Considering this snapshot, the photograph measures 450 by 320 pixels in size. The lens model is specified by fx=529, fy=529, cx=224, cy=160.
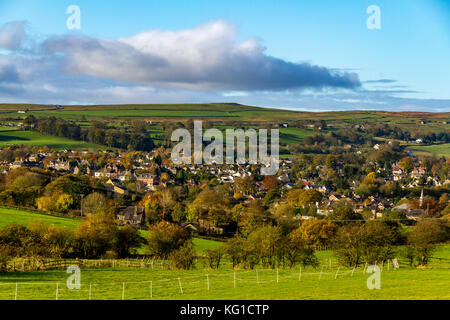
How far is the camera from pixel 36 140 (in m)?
124

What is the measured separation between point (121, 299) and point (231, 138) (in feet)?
364

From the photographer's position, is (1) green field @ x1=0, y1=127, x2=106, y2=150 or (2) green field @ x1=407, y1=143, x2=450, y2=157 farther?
(2) green field @ x1=407, y1=143, x2=450, y2=157

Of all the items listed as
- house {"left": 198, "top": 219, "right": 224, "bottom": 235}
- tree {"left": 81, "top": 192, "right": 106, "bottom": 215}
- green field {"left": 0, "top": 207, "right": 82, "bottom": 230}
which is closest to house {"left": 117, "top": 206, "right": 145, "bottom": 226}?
tree {"left": 81, "top": 192, "right": 106, "bottom": 215}

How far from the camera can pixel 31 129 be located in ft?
438

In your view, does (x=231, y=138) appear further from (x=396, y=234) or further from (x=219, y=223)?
(x=396, y=234)

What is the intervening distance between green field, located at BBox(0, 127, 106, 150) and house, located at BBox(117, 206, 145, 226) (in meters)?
61.4

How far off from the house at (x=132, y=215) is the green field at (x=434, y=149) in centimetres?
9579

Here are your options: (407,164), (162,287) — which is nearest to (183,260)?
(162,287)

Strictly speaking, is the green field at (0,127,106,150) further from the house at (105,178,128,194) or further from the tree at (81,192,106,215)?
the tree at (81,192,106,215)

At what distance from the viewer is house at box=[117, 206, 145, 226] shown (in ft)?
191

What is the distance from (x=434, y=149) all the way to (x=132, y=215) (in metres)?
108

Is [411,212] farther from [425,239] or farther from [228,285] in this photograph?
[228,285]
